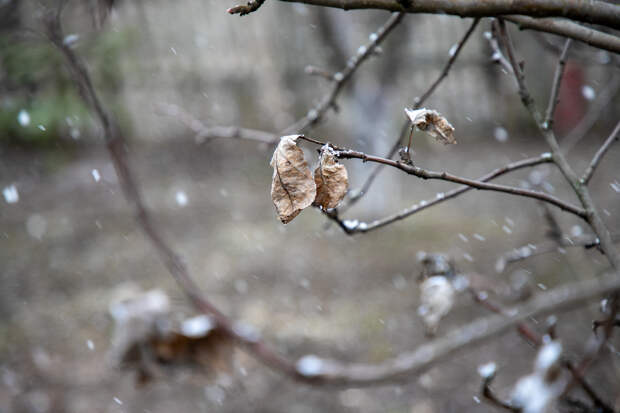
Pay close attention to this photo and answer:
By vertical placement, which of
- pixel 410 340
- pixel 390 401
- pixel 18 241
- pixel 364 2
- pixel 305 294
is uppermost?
pixel 364 2

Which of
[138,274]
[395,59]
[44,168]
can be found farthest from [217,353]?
[44,168]

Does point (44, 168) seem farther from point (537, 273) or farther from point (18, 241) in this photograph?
point (537, 273)

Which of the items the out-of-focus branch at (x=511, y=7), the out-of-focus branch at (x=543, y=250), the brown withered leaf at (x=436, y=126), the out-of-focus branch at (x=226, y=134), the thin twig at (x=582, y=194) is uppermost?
the out-of-focus branch at (x=511, y=7)

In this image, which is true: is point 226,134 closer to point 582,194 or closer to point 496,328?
point 582,194

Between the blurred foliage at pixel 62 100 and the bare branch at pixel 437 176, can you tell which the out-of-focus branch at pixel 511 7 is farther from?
the blurred foliage at pixel 62 100

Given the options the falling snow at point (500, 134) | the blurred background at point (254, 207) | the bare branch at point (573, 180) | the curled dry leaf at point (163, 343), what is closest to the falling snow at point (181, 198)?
the blurred background at point (254, 207)

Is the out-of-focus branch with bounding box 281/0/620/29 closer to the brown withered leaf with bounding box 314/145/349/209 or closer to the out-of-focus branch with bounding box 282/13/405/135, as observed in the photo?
the brown withered leaf with bounding box 314/145/349/209

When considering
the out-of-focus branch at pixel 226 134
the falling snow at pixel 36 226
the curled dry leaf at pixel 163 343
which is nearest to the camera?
the out-of-focus branch at pixel 226 134
